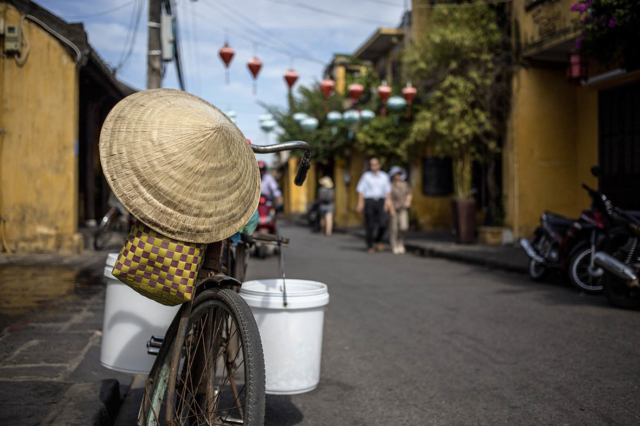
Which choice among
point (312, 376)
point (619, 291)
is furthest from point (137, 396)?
point (619, 291)

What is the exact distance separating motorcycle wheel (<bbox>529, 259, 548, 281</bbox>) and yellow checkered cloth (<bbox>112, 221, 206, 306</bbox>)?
23.0 feet

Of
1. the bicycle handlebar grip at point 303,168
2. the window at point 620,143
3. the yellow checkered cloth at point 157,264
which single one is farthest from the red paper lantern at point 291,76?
the yellow checkered cloth at point 157,264

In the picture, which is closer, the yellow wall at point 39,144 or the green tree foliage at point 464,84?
the yellow wall at point 39,144

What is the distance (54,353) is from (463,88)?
1106 centimetres

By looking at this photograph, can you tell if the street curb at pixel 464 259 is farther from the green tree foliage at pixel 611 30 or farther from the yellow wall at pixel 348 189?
the yellow wall at pixel 348 189

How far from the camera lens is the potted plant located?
13195 millimetres

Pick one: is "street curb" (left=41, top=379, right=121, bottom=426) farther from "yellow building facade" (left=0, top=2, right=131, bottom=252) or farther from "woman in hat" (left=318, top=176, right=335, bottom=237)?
"woman in hat" (left=318, top=176, right=335, bottom=237)

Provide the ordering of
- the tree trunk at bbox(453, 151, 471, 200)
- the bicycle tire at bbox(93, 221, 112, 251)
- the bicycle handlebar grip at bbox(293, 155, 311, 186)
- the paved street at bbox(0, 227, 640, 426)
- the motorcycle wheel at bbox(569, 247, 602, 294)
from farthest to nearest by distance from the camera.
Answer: the tree trunk at bbox(453, 151, 471, 200) < the bicycle tire at bbox(93, 221, 112, 251) < the motorcycle wheel at bbox(569, 247, 602, 294) < the paved street at bbox(0, 227, 640, 426) < the bicycle handlebar grip at bbox(293, 155, 311, 186)

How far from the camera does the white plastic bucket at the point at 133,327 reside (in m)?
2.94

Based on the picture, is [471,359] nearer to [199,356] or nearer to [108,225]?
[199,356]

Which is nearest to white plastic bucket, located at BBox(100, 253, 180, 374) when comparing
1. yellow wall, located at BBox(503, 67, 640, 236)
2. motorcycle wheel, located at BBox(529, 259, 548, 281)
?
motorcycle wheel, located at BBox(529, 259, 548, 281)

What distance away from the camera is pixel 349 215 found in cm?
2675

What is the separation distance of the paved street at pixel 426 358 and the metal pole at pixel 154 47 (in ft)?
14.0

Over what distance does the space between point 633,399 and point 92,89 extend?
14867 millimetres
